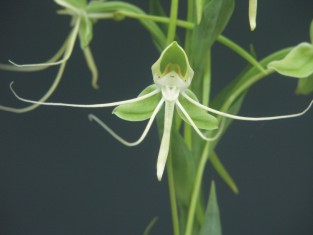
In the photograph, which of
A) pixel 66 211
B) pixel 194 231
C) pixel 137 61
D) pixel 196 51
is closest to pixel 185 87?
pixel 196 51

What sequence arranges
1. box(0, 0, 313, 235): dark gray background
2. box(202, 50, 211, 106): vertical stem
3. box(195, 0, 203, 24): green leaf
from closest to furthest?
box(195, 0, 203, 24): green leaf, box(202, 50, 211, 106): vertical stem, box(0, 0, 313, 235): dark gray background

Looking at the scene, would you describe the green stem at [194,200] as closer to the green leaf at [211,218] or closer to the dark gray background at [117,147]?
the green leaf at [211,218]

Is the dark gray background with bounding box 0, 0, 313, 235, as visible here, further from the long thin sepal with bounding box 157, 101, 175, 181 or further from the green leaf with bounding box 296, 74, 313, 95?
the long thin sepal with bounding box 157, 101, 175, 181

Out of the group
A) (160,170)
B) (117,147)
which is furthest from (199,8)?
(117,147)

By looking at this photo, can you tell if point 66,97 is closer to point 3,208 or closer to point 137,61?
point 137,61

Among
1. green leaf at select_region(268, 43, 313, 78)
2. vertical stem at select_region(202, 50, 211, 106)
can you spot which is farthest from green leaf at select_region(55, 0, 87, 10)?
green leaf at select_region(268, 43, 313, 78)

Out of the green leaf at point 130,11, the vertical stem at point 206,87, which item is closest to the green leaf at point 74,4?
the green leaf at point 130,11
